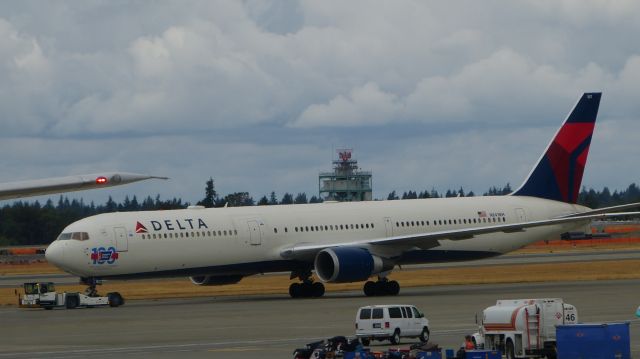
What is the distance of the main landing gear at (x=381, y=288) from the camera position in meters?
58.9

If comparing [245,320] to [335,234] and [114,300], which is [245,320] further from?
[335,234]

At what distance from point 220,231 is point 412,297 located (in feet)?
28.4

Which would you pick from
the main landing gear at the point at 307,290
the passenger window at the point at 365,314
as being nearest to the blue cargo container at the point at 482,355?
the passenger window at the point at 365,314

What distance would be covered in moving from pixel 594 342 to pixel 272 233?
31.1 m

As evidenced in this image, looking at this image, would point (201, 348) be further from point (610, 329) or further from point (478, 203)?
point (478, 203)

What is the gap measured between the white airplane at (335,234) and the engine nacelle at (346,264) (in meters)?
0.05

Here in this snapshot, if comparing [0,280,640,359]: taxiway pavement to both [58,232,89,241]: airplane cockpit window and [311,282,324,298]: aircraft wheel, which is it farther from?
[58,232,89,241]: airplane cockpit window

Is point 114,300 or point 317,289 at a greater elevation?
point 317,289

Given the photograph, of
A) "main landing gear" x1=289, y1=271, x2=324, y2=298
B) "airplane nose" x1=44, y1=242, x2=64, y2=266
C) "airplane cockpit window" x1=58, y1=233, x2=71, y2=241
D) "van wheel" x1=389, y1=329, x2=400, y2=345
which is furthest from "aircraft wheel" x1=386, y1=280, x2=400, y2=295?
"van wheel" x1=389, y1=329, x2=400, y2=345

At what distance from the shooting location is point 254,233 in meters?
58.3

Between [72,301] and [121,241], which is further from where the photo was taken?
[72,301]

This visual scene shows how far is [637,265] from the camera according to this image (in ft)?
257

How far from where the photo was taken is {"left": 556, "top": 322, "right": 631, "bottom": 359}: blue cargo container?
2888cm

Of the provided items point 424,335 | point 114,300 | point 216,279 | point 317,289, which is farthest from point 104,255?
point 424,335
